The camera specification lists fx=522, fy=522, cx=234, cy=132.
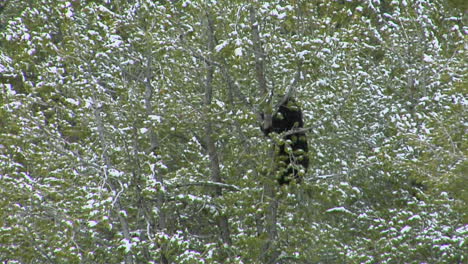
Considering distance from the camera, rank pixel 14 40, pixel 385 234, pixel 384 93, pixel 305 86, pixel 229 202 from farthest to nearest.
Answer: pixel 384 93 < pixel 14 40 < pixel 305 86 < pixel 385 234 < pixel 229 202

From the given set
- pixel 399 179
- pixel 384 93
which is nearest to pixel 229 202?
pixel 399 179

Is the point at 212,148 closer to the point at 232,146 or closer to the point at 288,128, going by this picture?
the point at 232,146

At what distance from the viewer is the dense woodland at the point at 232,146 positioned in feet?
25.2

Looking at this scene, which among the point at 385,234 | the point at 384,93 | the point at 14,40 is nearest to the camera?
the point at 385,234

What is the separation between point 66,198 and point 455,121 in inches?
249

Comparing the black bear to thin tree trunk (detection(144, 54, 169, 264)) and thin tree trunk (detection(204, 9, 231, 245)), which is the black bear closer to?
thin tree trunk (detection(204, 9, 231, 245))

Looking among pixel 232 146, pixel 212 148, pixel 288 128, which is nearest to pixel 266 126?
pixel 288 128

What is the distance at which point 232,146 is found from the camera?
9883 mm

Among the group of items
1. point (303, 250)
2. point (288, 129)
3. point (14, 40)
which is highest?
point (14, 40)

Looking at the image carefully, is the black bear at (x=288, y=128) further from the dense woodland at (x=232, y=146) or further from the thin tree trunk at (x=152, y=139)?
the thin tree trunk at (x=152, y=139)

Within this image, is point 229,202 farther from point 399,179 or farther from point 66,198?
point 399,179

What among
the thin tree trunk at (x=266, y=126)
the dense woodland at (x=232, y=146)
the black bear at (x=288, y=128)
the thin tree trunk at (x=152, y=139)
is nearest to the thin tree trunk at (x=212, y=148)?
the dense woodland at (x=232, y=146)

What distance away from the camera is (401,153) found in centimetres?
938

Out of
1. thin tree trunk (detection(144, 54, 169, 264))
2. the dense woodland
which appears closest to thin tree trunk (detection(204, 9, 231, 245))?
the dense woodland
